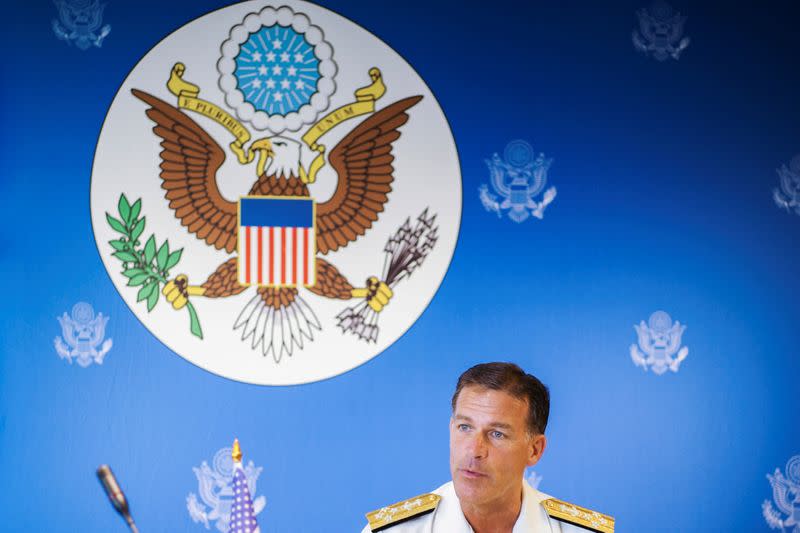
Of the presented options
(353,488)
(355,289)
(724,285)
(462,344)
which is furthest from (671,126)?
(353,488)

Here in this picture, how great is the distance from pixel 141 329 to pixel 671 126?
2224 mm

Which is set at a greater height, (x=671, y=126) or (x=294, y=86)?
(x=294, y=86)

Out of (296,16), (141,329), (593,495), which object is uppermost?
(296,16)

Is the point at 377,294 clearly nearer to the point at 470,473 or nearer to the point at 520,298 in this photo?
the point at 520,298

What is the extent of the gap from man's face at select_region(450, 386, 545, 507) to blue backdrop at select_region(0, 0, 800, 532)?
1.19 m

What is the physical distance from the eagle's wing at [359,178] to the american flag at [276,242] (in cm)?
7

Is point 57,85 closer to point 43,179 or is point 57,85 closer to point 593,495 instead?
point 43,179

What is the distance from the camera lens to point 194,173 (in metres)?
3.20

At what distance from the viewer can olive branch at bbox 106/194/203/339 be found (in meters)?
3.18

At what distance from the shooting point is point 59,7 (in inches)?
125

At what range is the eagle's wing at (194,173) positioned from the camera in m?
3.20

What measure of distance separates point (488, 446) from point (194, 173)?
177 cm

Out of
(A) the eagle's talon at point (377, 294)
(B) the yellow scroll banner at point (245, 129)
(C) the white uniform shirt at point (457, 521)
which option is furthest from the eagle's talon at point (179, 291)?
(C) the white uniform shirt at point (457, 521)

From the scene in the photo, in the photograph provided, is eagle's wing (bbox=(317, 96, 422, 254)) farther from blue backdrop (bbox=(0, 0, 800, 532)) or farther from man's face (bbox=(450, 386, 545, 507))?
man's face (bbox=(450, 386, 545, 507))
